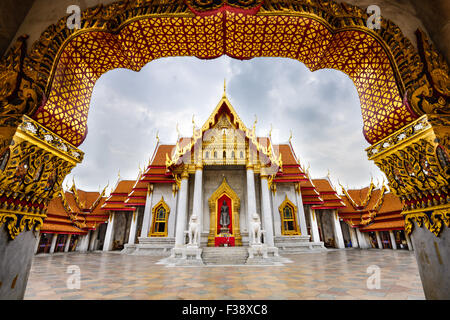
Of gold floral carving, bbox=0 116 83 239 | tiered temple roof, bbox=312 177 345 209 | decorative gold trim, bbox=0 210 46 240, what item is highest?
tiered temple roof, bbox=312 177 345 209

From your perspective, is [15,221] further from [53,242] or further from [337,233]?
[337,233]

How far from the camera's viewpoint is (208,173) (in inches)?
487

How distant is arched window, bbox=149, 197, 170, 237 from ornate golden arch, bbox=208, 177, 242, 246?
3243 mm

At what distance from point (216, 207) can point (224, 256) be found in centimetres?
327

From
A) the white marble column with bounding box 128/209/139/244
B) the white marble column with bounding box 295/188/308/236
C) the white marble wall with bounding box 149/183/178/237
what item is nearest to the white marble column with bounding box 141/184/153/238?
the white marble wall with bounding box 149/183/178/237

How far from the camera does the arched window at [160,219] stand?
40.1ft

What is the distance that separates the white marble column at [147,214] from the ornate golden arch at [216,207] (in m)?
4.19

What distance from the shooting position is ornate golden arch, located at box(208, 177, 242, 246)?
10.7 m

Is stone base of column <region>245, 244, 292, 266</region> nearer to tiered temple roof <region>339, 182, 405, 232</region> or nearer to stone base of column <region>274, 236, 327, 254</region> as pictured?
stone base of column <region>274, 236, 327, 254</region>

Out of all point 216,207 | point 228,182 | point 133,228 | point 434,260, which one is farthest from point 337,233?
point 434,260

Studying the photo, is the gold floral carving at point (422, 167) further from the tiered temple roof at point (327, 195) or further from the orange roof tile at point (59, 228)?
the orange roof tile at point (59, 228)
